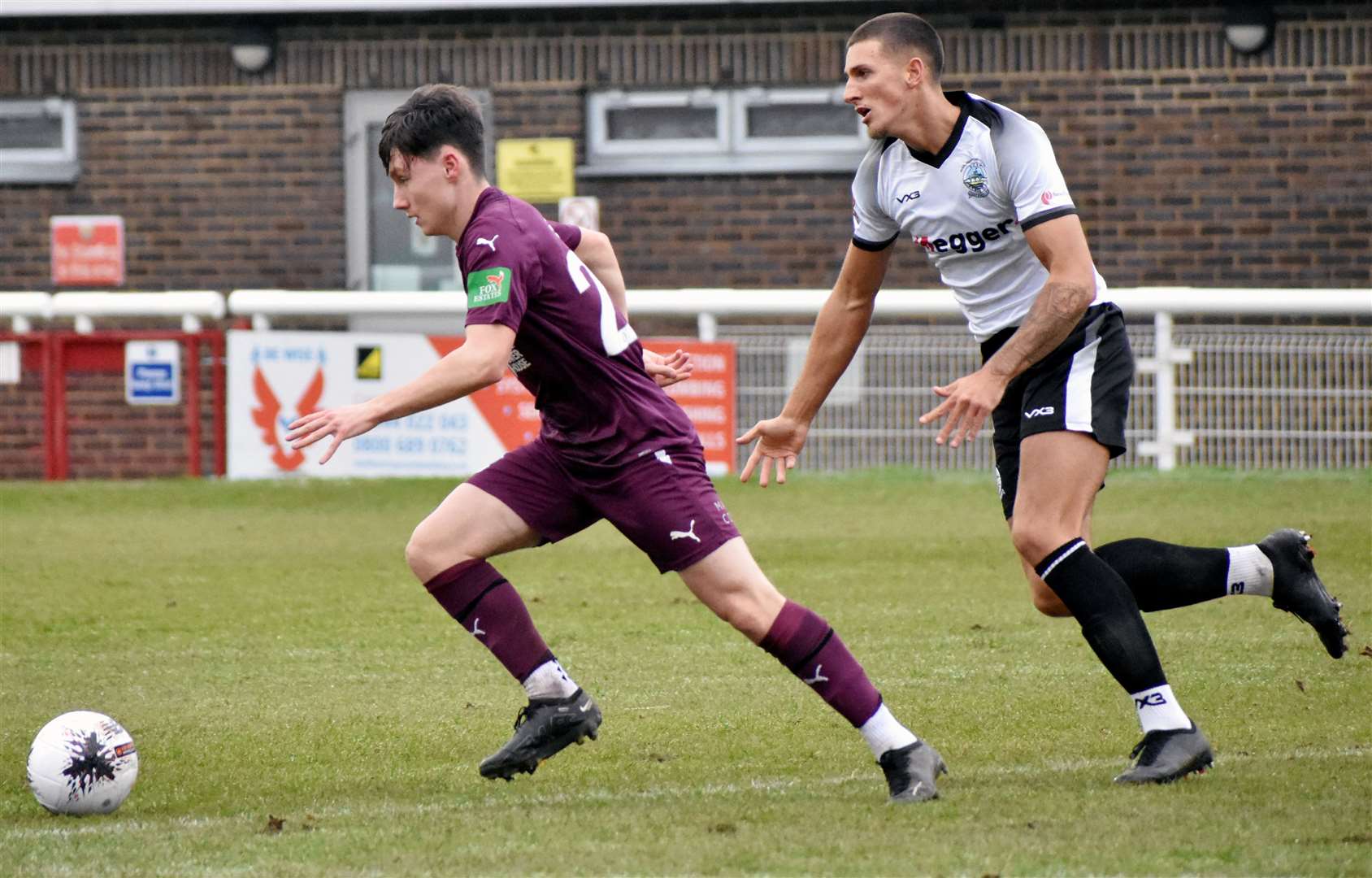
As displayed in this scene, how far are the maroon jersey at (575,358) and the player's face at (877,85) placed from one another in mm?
896

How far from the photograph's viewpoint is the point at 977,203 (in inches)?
206

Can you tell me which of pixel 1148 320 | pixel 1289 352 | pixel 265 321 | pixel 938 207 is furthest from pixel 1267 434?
pixel 938 207

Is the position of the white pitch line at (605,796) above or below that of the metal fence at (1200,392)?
below

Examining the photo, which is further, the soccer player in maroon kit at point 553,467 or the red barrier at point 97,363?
the red barrier at point 97,363

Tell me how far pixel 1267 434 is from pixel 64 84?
1024 cm

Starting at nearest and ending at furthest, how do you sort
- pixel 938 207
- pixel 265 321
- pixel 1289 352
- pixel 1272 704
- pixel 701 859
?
pixel 701 859 → pixel 938 207 → pixel 1272 704 → pixel 1289 352 → pixel 265 321

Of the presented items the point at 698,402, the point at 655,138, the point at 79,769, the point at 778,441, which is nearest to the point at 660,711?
the point at 778,441

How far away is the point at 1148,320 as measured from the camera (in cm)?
1522

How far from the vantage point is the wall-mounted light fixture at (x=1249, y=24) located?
1522 cm

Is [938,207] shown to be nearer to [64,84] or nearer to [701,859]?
[701,859]

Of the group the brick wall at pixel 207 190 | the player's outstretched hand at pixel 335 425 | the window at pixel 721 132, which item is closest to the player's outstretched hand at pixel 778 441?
the player's outstretched hand at pixel 335 425

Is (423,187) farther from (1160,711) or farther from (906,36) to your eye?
(1160,711)

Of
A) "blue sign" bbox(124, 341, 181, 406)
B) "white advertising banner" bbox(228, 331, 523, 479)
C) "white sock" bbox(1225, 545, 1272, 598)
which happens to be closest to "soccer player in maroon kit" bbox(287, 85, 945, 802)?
"white sock" bbox(1225, 545, 1272, 598)

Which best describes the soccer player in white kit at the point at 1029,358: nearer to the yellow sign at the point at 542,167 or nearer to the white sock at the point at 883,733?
the white sock at the point at 883,733
